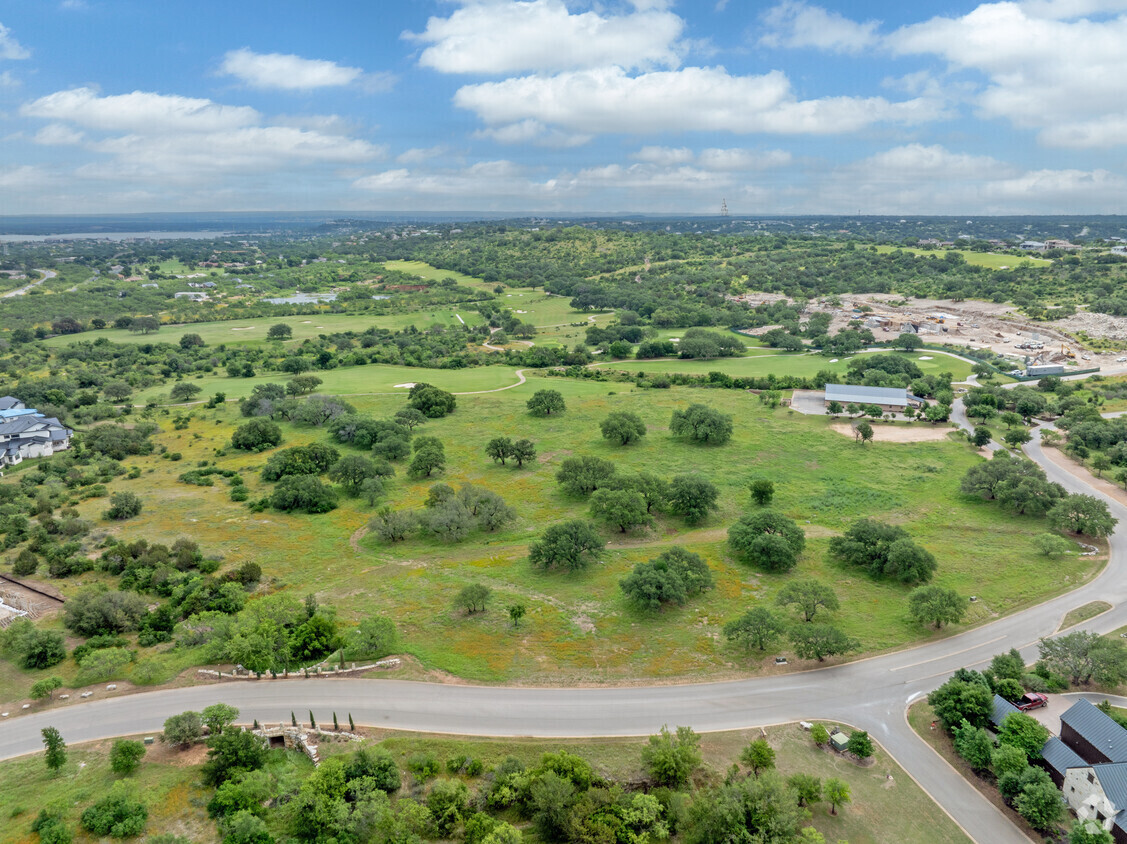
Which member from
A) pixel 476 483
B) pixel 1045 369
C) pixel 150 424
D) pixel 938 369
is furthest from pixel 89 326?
pixel 1045 369

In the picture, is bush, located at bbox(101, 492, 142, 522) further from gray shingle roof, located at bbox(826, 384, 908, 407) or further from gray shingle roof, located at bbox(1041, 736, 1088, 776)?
gray shingle roof, located at bbox(826, 384, 908, 407)

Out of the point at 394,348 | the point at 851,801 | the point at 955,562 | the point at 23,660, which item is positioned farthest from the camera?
the point at 394,348

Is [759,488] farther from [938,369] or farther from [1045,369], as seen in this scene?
[1045,369]

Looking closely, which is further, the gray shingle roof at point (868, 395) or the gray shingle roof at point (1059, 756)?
the gray shingle roof at point (868, 395)

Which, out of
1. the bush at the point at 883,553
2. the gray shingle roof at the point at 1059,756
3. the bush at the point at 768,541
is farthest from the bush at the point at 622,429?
the gray shingle roof at the point at 1059,756

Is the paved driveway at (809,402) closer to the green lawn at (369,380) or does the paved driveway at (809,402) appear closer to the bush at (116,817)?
the green lawn at (369,380)

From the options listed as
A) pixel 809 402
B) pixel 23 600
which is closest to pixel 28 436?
pixel 23 600
